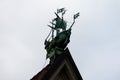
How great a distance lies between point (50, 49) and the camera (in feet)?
101

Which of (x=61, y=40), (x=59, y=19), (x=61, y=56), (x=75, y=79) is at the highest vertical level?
(x=59, y=19)

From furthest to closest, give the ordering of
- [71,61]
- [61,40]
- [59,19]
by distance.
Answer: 1. [59,19]
2. [61,40]
3. [71,61]

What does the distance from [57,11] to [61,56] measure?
6908mm

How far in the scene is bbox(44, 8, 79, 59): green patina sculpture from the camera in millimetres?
30116

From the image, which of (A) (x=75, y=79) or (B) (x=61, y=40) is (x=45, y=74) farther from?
(B) (x=61, y=40)

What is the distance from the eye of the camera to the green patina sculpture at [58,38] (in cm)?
3012

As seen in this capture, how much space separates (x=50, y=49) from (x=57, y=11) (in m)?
3.68

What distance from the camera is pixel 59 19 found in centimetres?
3247

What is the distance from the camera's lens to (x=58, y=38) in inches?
1210

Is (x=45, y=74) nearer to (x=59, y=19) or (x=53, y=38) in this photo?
(x=53, y=38)

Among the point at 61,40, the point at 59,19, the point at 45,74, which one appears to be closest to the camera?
the point at 45,74

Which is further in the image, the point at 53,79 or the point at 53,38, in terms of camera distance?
the point at 53,38

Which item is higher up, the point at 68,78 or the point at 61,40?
the point at 61,40

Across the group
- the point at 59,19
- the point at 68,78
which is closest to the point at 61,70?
the point at 68,78
